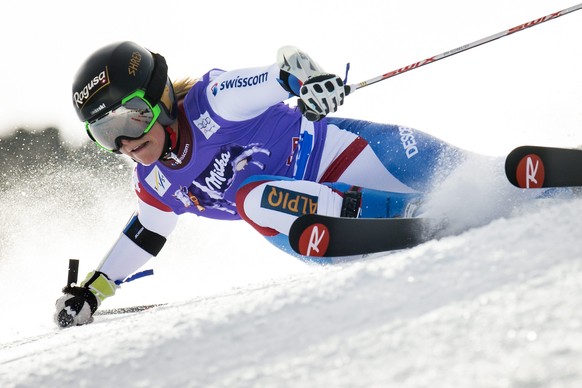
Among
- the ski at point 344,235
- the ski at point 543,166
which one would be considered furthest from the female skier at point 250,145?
the ski at point 543,166

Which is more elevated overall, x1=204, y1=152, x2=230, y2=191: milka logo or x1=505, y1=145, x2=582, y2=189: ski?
x1=204, y1=152, x2=230, y2=191: milka logo

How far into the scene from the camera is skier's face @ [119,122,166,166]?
2910 mm

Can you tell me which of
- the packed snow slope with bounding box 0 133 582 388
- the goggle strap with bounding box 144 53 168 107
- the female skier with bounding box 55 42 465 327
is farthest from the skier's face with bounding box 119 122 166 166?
the packed snow slope with bounding box 0 133 582 388

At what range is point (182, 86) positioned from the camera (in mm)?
3211

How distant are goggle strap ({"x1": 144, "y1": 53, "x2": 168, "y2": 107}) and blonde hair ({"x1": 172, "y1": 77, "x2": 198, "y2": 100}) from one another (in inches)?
7.0

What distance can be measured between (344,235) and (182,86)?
4.53 ft

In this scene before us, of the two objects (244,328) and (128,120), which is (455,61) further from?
(244,328)

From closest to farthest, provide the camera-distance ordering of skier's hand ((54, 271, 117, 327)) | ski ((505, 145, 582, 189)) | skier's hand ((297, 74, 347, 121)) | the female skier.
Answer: ski ((505, 145, 582, 189)), skier's hand ((297, 74, 347, 121)), the female skier, skier's hand ((54, 271, 117, 327))

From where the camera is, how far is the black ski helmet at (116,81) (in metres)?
2.80

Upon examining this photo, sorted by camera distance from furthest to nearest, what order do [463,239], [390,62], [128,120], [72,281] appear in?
[390,62] → [72,281] → [128,120] → [463,239]

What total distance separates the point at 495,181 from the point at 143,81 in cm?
161

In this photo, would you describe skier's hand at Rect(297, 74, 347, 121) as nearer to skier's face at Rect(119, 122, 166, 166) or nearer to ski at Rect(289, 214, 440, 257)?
ski at Rect(289, 214, 440, 257)

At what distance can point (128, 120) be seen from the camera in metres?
2.87

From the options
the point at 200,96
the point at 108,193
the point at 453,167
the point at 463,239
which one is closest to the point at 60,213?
the point at 108,193
